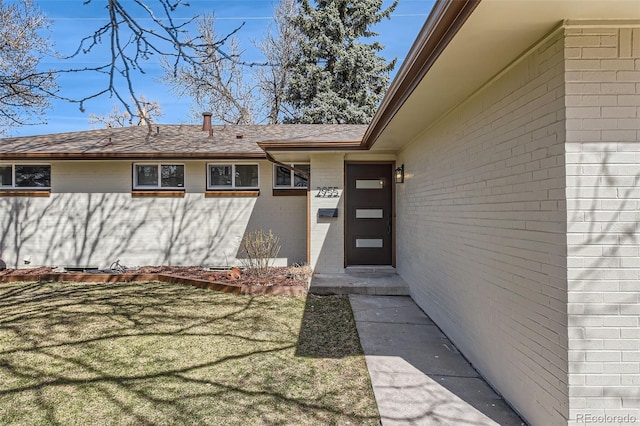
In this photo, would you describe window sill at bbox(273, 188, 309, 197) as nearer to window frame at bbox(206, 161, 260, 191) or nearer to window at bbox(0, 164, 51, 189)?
window frame at bbox(206, 161, 260, 191)

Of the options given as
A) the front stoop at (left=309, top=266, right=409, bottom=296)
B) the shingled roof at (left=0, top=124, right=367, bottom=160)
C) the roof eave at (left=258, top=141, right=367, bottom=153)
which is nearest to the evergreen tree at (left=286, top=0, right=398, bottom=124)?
the shingled roof at (left=0, top=124, right=367, bottom=160)

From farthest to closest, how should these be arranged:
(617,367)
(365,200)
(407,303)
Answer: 1. (365,200)
2. (407,303)
3. (617,367)

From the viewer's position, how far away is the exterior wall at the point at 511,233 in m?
2.41

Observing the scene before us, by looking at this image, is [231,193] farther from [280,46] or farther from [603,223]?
[280,46]

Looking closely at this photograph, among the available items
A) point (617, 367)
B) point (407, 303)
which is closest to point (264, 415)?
point (617, 367)

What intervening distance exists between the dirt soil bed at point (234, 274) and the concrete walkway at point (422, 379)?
2.13 metres

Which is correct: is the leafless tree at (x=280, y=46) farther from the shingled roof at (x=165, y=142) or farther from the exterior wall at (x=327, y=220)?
the exterior wall at (x=327, y=220)

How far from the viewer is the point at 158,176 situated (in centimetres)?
915

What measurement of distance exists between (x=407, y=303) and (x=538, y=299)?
11.6 feet

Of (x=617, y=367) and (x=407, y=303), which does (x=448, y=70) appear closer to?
(x=617, y=367)

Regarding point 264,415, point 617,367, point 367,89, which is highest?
point 367,89

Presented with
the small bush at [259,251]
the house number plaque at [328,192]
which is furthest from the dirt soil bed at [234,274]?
the house number plaque at [328,192]

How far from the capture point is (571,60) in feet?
7.57

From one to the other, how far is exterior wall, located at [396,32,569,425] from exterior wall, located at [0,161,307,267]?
5039mm
